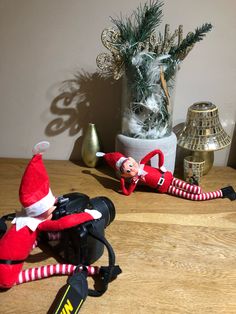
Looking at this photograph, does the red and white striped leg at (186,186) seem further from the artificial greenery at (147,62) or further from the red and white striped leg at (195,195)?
the artificial greenery at (147,62)

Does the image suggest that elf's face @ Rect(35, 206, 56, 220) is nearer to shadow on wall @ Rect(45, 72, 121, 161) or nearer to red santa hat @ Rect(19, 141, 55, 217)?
red santa hat @ Rect(19, 141, 55, 217)

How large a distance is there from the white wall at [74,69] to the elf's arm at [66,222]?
46 centimetres

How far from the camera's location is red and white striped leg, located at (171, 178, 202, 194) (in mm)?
767

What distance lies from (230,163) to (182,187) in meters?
0.26

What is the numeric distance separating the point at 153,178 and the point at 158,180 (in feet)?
0.04

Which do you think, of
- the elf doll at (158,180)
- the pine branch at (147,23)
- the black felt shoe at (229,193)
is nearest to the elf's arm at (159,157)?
the elf doll at (158,180)

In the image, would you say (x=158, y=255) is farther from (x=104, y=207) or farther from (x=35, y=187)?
(x=35, y=187)

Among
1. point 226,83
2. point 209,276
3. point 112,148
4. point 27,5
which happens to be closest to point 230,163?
point 226,83

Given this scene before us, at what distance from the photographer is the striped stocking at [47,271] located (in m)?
0.52

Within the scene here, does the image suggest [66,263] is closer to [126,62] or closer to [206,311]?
[206,311]

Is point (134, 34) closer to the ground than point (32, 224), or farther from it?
farther from it

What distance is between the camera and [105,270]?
52 cm

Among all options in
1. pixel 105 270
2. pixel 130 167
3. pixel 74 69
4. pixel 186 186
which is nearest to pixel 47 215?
pixel 105 270

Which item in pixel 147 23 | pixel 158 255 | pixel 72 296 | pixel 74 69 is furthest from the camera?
pixel 74 69
